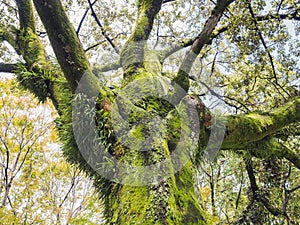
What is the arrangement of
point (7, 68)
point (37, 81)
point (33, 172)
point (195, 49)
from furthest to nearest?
1. point (33, 172)
2. point (7, 68)
3. point (37, 81)
4. point (195, 49)

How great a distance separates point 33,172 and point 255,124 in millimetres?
8021

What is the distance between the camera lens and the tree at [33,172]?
8.56 metres

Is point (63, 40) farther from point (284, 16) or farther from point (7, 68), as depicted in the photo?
point (284, 16)

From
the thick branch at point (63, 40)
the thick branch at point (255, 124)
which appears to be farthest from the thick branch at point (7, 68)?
the thick branch at point (255, 124)

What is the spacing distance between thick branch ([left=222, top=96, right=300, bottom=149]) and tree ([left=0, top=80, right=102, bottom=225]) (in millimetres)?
6271

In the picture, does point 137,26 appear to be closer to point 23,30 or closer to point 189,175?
point 23,30

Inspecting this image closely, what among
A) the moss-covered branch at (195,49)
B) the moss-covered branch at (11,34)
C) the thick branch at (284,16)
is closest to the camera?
the moss-covered branch at (195,49)

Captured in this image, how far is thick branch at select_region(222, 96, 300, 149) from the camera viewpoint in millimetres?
3281

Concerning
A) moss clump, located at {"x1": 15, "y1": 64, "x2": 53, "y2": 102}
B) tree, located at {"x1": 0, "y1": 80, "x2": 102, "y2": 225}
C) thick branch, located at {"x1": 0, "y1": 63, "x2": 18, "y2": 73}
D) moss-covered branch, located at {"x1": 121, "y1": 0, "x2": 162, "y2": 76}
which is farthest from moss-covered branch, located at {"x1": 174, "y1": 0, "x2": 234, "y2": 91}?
tree, located at {"x1": 0, "y1": 80, "x2": 102, "y2": 225}

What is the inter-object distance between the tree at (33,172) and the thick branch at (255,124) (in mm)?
6271

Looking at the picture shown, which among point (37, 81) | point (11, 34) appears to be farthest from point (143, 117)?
point (11, 34)

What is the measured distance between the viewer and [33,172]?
30.6ft

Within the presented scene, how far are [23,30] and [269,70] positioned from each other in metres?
4.52

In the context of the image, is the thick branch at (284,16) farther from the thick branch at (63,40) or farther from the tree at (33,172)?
the tree at (33,172)
